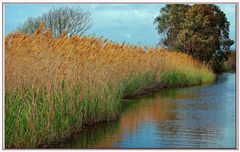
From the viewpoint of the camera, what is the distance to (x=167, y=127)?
607 centimetres

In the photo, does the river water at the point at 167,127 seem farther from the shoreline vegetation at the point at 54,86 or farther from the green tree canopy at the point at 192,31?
the green tree canopy at the point at 192,31

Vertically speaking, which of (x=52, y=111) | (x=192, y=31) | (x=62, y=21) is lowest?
(x=52, y=111)

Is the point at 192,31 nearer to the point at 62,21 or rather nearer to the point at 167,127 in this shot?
the point at 62,21

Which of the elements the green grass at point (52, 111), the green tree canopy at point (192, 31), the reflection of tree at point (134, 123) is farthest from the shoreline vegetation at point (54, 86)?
the green tree canopy at point (192, 31)

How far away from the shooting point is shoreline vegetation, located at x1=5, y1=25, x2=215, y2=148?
16.1ft

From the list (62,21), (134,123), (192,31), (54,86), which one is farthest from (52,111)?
(192,31)

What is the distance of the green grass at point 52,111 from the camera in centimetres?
483

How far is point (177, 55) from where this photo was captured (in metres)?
13.8

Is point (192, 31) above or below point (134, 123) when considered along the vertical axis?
above

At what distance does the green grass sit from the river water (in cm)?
15

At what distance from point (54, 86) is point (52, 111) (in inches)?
14.2

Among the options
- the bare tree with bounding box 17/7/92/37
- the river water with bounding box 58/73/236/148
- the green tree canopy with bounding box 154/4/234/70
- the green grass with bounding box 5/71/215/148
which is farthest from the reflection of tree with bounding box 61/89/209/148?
the green tree canopy with bounding box 154/4/234/70

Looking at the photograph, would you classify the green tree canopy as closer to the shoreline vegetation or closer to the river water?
the river water

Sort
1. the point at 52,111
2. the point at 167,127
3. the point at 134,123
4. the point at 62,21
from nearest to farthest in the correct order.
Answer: the point at 52,111, the point at 167,127, the point at 134,123, the point at 62,21
